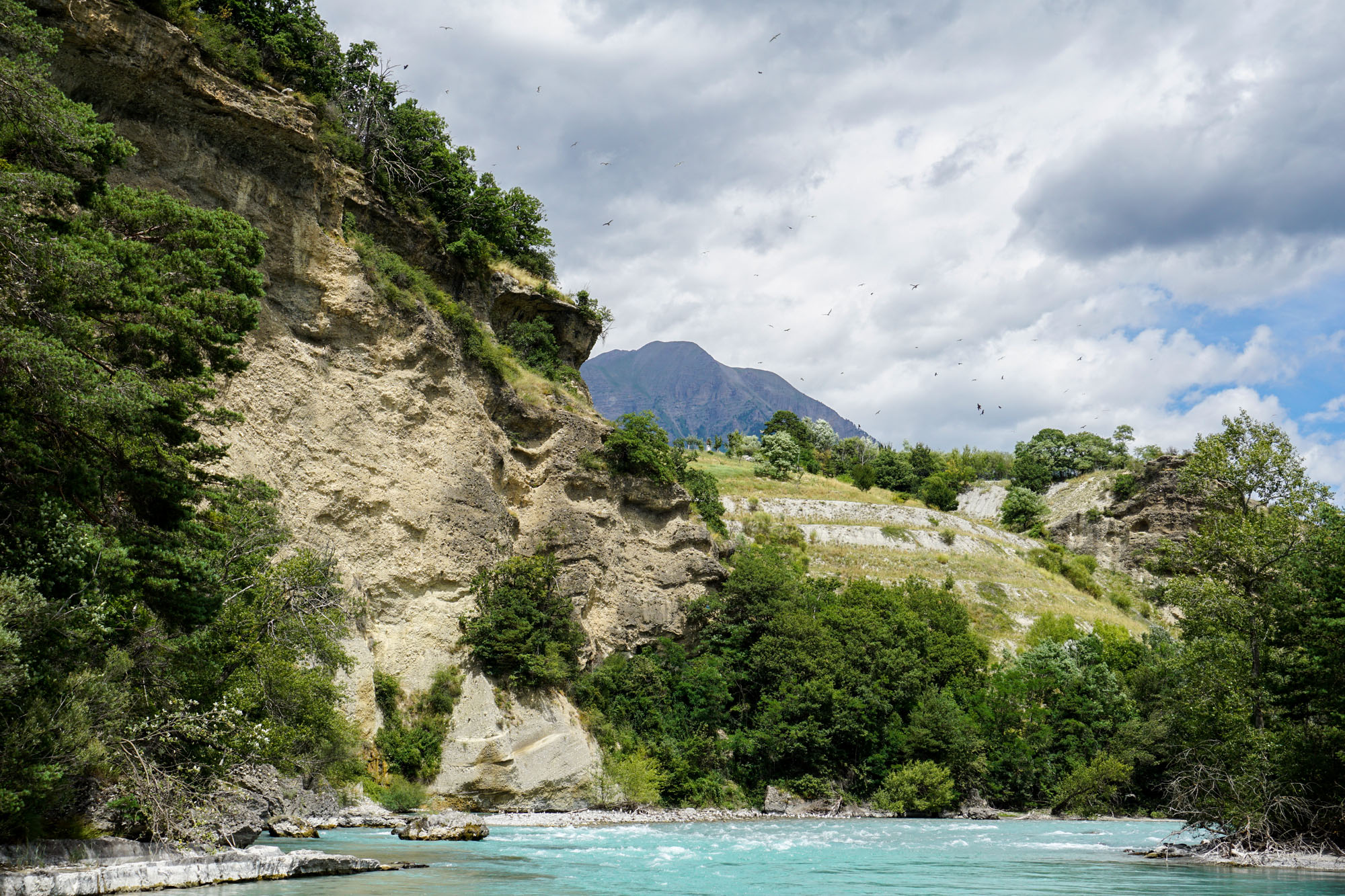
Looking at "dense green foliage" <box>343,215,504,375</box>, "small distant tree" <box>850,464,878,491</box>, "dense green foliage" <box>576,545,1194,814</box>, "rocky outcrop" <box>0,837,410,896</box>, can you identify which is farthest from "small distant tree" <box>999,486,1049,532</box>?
"rocky outcrop" <box>0,837,410,896</box>

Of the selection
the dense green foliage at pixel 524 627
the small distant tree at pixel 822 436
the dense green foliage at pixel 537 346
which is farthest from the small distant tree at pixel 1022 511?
the dense green foliage at pixel 524 627

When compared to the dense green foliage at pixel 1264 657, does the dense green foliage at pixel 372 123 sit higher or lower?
higher

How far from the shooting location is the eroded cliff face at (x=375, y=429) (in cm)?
2994

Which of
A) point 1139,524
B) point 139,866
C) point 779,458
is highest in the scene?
point 779,458

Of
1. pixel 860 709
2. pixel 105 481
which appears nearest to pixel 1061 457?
pixel 860 709

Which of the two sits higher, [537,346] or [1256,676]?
[537,346]

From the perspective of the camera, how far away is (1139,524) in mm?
83438

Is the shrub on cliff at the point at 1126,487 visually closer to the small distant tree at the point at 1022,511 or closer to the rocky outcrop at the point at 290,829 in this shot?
the small distant tree at the point at 1022,511

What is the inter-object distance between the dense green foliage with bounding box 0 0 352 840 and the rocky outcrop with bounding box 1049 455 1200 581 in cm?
8037

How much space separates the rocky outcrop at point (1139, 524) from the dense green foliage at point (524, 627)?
6138 cm

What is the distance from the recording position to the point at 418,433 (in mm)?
37781

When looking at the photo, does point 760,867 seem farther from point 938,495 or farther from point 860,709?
point 938,495

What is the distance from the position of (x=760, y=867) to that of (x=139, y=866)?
45.4 feet

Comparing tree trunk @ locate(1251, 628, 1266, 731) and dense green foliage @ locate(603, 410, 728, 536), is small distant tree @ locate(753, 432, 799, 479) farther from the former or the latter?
tree trunk @ locate(1251, 628, 1266, 731)
